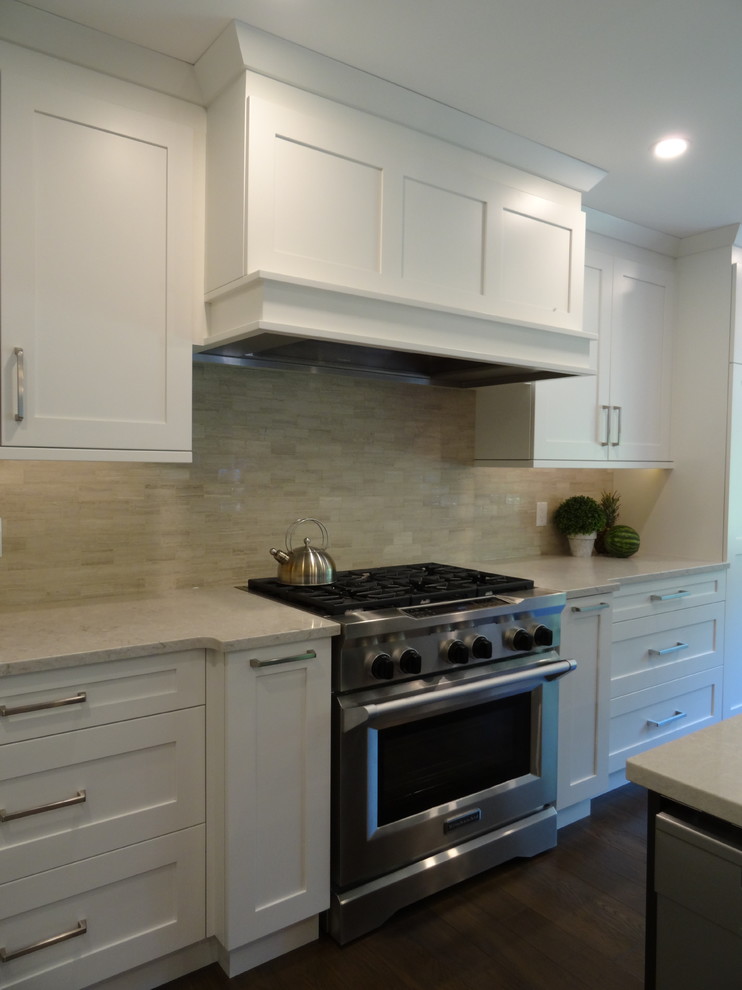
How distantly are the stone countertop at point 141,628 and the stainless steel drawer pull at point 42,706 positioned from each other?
0.28 ft

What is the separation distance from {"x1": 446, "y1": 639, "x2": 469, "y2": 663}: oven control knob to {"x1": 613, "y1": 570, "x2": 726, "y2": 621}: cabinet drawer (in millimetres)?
992

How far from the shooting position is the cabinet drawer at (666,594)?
9.57 feet

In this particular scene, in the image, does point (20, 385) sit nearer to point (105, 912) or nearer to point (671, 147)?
point (105, 912)

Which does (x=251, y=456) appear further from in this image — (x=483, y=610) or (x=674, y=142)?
(x=674, y=142)

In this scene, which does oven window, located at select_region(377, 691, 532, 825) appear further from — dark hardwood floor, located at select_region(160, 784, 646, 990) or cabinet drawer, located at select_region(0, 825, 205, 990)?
cabinet drawer, located at select_region(0, 825, 205, 990)

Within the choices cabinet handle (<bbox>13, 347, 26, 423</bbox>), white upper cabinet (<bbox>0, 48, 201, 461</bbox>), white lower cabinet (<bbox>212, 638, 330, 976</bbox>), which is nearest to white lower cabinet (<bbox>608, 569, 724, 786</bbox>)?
white lower cabinet (<bbox>212, 638, 330, 976</bbox>)

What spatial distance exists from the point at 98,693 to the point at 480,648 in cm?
115

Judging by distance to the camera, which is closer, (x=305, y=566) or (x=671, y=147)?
(x=305, y=566)

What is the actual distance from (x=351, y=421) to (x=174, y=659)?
1.31 metres

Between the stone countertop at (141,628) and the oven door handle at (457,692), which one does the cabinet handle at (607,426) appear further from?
the stone countertop at (141,628)

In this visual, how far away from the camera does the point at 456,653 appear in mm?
2154

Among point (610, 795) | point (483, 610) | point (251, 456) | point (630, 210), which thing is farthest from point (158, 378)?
point (610, 795)

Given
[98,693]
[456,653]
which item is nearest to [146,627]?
[98,693]

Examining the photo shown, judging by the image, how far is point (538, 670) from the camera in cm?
240
